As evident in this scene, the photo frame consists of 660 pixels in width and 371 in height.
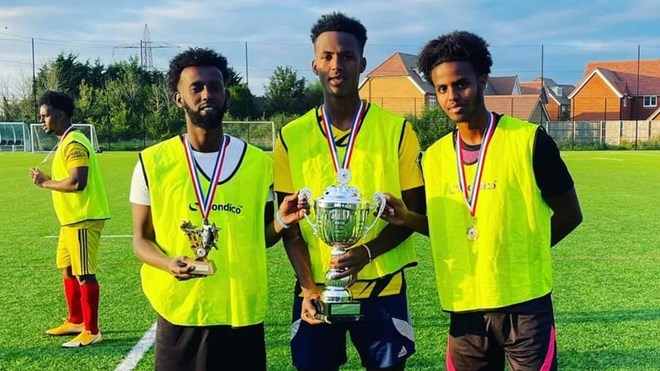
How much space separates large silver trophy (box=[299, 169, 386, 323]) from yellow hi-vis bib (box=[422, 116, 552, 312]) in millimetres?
352

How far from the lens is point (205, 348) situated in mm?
2578

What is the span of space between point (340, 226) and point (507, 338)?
0.86 meters

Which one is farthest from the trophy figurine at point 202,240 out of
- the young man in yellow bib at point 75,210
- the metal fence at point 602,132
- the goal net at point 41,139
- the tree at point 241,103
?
the tree at point 241,103

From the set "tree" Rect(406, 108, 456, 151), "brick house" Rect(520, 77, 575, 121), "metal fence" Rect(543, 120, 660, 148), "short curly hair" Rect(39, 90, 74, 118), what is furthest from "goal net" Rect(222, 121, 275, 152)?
"brick house" Rect(520, 77, 575, 121)

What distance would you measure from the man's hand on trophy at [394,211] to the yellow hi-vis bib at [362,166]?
0.14m

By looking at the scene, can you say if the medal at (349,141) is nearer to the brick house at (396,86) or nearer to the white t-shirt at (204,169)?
the white t-shirt at (204,169)

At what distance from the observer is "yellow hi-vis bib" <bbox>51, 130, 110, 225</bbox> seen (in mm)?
5012

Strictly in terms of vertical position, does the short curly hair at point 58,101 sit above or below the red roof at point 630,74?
below

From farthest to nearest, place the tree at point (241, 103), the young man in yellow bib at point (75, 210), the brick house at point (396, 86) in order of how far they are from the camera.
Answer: the brick house at point (396, 86)
the tree at point (241, 103)
the young man in yellow bib at point (75, 210)

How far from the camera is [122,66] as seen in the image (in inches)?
2030

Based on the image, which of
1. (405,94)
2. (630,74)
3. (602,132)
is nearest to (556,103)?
(630,74)

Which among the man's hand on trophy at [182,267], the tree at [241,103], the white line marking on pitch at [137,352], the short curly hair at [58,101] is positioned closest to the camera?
the man's hand on trophy at [182,267]

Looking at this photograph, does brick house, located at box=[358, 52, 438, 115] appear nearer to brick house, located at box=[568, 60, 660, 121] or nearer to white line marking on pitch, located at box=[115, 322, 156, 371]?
brick house, located at box=[568, 60, 660, 121]

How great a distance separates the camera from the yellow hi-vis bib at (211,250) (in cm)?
256
